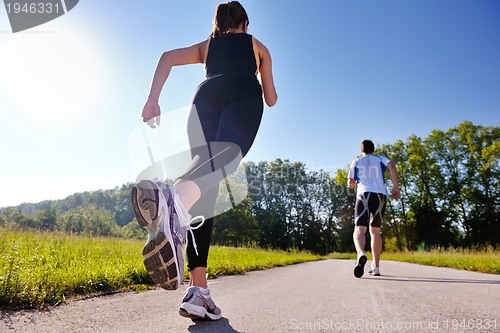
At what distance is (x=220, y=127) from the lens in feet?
6.34

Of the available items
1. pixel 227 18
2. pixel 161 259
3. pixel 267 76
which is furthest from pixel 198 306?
pixel 227 18

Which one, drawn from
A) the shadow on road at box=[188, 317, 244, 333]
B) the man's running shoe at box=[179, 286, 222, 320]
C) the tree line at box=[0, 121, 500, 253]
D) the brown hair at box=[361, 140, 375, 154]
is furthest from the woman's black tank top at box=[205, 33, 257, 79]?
the tree line at box=[0, 121, 500, 253]

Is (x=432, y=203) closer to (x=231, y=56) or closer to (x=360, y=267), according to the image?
(x=360, y=267)

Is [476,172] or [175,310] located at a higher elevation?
[476,172]

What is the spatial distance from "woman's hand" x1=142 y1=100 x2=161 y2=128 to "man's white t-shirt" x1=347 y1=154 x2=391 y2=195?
418 cm

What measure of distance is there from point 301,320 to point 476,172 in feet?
146

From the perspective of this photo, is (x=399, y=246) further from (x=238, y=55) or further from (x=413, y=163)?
(x=238, y=55)

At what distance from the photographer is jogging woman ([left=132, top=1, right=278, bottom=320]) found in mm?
1477

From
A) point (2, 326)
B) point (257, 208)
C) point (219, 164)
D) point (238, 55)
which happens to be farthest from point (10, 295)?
point (257, 208)

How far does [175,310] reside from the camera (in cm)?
213

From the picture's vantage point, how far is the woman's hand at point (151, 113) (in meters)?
1.92

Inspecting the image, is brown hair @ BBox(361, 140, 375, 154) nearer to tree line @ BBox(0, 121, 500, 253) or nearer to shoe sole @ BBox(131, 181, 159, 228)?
shoe sole @ BBox(131, 181, 159, 228)

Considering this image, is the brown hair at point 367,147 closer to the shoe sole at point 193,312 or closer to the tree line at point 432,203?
the shoe sole at point 193,312

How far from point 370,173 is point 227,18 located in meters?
3.87
